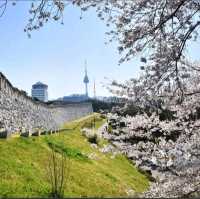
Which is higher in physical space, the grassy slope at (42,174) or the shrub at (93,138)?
the shrub at (93,138)

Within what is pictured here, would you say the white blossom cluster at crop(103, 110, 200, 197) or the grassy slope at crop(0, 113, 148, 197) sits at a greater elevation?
the white blossom cluster at crop(103, 110, 200, 197)

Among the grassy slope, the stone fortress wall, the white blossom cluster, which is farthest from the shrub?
the white blossom cluster

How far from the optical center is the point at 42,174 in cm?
1798

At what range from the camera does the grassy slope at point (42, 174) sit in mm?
15907

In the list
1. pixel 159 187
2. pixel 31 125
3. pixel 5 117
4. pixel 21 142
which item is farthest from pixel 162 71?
pixel 31 125

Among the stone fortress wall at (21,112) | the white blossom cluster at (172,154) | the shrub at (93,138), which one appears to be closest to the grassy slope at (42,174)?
the stone fortress wall at (21,112)

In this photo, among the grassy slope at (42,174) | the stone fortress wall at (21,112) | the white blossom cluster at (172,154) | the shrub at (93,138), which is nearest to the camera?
the white blossom cluster at (172,154)

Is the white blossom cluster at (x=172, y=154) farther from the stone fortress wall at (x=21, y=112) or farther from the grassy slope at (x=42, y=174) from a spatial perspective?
the stone fortress wall at (x=21, y=112)

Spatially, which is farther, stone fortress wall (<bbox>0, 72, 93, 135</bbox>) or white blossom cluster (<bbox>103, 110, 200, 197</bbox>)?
stone fortress wall (<bbox>0, 72, 93, 135</bbox>)

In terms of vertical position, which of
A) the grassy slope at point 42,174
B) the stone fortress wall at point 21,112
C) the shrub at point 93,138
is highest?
the stone fortress wall at point 21,112

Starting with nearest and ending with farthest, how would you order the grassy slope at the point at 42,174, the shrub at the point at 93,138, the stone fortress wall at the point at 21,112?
1. the grassy slope at the point at 42,174
2. the stone fortress wall at the point at 21,112
3. the shrub at the point at 93,138

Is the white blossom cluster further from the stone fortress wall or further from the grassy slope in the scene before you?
the stone fortress wall

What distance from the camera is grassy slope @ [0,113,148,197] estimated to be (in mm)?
15907

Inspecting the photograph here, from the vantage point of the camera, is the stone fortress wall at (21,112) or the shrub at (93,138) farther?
the shrub at (93,138)
